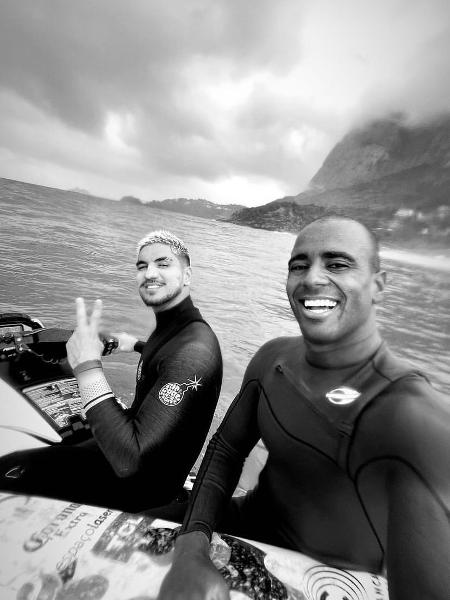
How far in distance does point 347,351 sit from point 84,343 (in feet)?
5.72

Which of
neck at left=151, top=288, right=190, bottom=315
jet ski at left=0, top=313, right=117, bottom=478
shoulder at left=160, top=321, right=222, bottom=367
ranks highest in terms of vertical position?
neck at left=151, top=288, right=190, bottom=315

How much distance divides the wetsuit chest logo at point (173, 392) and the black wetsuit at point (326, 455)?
361 mm

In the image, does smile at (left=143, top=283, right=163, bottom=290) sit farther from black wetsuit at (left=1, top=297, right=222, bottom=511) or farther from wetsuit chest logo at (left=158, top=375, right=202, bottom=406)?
wetsuit chest logo at (left=158, top=375, right=202, bottom=406)

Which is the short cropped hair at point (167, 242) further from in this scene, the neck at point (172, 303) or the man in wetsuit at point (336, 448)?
the man in wetsuit at point (336, 448)

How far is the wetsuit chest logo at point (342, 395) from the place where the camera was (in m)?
1.51

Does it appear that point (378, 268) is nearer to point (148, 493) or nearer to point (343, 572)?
point (343, 572)

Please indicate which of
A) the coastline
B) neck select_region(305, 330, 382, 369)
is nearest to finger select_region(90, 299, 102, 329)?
neck select_region(305, 330, 382, 369)

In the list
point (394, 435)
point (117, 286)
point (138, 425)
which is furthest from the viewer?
point (117, 286)

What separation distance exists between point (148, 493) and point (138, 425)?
757 mm

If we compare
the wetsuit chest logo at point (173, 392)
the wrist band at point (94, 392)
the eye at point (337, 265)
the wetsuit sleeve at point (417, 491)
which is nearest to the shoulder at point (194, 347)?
the wetsuit chest logo at point (173, 392)

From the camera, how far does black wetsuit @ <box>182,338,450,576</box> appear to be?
121cm

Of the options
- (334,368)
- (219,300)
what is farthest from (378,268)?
(219,300)

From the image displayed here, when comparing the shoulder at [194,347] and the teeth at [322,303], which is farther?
the shoulder at [194,347]

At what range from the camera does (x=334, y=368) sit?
1671 mm
